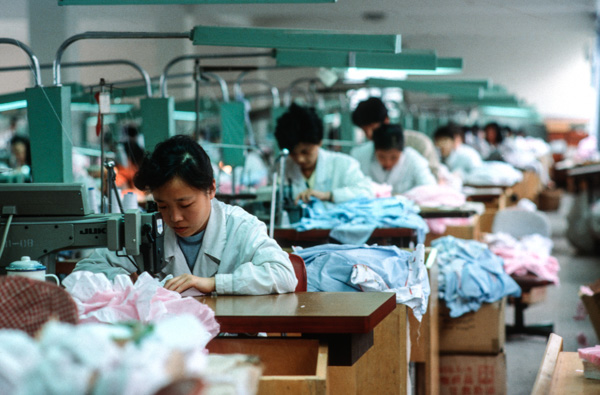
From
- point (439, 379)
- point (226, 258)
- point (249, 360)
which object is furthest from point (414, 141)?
point (249, 360)

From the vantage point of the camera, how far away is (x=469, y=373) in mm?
3836

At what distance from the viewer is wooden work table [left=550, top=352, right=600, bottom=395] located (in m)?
2.11

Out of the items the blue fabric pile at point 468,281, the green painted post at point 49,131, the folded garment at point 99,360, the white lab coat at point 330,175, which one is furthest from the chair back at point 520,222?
the folded garment at point 99,360

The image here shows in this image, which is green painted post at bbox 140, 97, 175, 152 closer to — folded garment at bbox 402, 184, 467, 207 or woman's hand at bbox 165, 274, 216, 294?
woman's hand at bbox 165, 274, 216, 294

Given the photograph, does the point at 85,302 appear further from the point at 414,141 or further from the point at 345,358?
the point at 414,141

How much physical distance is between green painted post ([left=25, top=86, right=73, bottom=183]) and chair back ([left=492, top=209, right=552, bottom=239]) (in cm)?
343

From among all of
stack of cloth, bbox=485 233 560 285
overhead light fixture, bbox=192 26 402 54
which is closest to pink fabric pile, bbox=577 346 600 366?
overhead light fixture, bbox=192 26 402 54

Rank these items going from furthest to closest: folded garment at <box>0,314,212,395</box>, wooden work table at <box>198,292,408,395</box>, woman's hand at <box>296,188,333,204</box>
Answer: woman's hand at <box>296,188,333,204</box>
wooden work table at <box>198,292,408,395</box>
folded garment at <box>0,314,212,395</box>

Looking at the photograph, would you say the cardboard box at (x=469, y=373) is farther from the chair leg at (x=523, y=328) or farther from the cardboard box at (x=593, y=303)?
the chair leg at (x=523, y=328)

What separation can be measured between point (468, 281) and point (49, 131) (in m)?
2.03

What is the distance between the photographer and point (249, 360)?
1.42 meters

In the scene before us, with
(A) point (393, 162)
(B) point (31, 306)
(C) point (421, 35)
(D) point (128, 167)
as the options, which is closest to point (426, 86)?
(A) point (393, 162)

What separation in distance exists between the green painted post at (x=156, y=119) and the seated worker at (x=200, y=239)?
3.38 ft

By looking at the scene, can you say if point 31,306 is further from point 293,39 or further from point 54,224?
point 293,39
